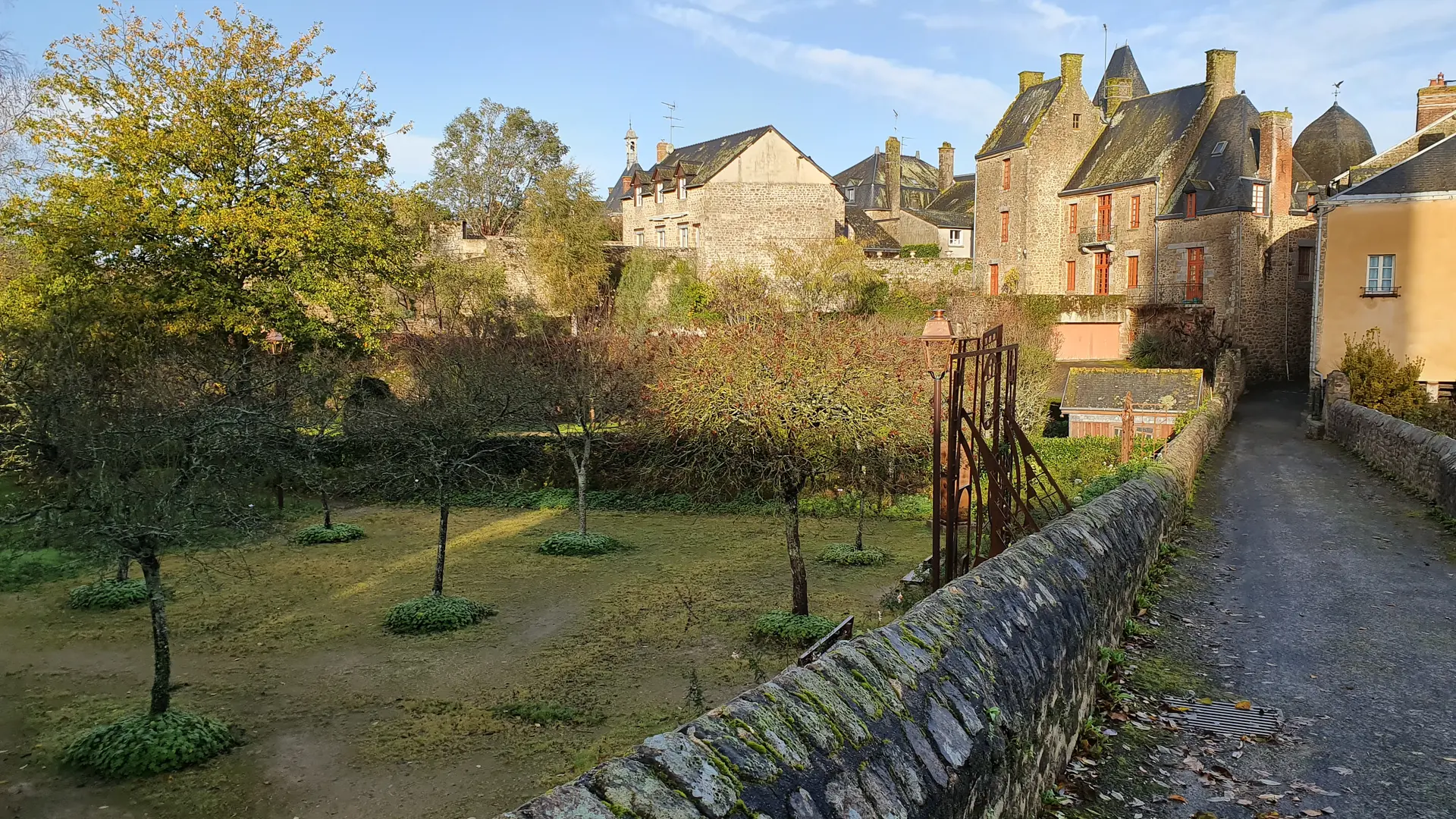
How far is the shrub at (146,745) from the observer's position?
30.2 feet

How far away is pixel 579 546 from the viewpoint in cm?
1964

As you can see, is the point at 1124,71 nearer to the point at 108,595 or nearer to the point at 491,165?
the point at 491,165

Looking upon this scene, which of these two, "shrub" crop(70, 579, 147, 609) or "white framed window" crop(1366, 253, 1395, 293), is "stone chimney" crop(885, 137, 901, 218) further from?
"shrub" crop(70, 579, 147, 609)

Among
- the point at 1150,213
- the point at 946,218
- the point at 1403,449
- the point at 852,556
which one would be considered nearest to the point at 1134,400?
the point at 1403,449

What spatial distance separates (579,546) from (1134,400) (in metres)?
16.8

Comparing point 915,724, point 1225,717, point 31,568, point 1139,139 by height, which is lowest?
point 31,568

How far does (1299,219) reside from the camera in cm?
3938

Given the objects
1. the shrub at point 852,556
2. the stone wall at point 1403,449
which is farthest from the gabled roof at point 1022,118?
the shrub at point 852,556

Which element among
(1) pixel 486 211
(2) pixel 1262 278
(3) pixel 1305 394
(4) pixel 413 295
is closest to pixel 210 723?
(4) pixel 413 295

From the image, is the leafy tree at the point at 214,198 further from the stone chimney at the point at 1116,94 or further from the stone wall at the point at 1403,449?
the stone chimney at the point at 1116,94

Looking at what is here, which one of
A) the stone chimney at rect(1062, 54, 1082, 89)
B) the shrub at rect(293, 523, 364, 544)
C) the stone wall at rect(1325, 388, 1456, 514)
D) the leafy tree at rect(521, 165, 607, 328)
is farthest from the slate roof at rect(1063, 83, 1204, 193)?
the shrub at rect(293, 523, 364, 544)

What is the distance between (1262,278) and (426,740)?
40248 mm

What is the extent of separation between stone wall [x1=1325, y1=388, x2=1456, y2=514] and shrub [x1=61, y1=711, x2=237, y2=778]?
660 inches

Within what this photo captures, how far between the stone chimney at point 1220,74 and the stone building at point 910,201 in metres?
14.6
